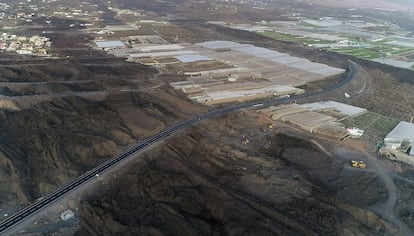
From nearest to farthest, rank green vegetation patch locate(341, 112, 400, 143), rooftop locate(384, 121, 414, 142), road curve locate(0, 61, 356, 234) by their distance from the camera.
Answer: road curve locate(0, 61, 356, 234) < rooftop locate(384, 121, 414, 142) < green vegetation patch locate(341, 112, 400, 143)

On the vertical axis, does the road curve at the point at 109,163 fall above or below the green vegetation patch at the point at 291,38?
above

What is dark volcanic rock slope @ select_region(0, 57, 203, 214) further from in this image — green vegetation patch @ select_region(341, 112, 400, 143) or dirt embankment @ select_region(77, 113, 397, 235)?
green vegetation patch @ select_region(341, 112, 400, 143)

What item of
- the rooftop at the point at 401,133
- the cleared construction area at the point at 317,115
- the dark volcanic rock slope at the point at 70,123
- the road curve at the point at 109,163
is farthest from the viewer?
the cleared construction area at the point at 317,115

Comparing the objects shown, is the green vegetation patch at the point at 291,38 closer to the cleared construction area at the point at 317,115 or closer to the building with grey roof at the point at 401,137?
the cleared construction area at the point at 317,115

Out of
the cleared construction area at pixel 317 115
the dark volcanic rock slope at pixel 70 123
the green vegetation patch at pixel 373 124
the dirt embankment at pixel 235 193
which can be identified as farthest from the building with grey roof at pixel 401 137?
the dark volcanic rock slope at pixel 70 123

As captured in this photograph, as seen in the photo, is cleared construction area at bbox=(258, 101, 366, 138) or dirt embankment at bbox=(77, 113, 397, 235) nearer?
dirt embankment at bbox=(77, 113, 397, 235)

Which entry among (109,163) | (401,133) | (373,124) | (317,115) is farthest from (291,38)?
(109,163)

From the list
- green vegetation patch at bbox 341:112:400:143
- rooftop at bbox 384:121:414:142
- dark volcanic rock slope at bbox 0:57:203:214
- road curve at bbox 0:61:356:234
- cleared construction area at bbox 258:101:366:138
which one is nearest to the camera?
road curve at bbox 0:61:356:234

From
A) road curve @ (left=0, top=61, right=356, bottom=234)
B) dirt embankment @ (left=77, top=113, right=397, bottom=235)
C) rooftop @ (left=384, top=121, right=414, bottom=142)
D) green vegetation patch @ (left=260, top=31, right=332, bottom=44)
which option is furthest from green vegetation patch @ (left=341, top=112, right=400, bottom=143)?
green vegetation patch @ (left=260, top=31, right=332, bottom=44)
